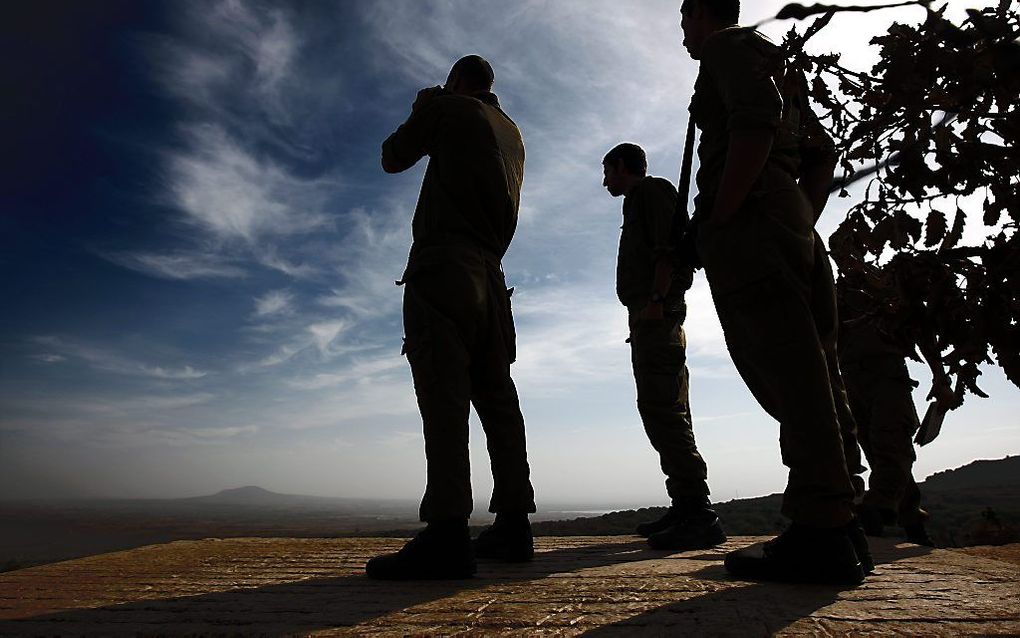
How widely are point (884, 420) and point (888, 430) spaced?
0.09m

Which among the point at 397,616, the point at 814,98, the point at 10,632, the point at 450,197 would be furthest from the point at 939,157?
the point at 10,632

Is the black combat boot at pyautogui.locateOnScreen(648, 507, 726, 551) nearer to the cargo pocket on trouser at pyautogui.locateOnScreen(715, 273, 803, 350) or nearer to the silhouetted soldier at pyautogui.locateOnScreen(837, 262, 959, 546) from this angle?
the cargo pocket on trouser at pyautogui.locateOnScreen(715, 273, 803, 350)

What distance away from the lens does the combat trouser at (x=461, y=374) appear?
8.43ft

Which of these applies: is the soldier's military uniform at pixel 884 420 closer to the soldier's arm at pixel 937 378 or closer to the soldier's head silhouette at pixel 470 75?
the soldier's head silhouette at pixel 470 75

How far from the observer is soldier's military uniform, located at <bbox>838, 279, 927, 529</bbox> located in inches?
184

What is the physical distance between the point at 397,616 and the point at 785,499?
1439mm

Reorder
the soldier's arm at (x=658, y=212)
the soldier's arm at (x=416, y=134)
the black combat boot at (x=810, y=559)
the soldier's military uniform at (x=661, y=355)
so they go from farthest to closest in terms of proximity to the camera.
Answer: the soldier's arm at (x=658, y=212) < the soldier's military uniform at (x=661, y=355) < the soldier's arm at (x=416, y=134) < the black combat boot at (x=810, y=559)

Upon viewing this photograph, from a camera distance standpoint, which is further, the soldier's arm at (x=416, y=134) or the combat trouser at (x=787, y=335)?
the soldier's arm at (x=416, y=134)

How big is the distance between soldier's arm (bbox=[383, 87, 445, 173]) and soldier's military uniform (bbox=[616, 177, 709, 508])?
156 centimetres

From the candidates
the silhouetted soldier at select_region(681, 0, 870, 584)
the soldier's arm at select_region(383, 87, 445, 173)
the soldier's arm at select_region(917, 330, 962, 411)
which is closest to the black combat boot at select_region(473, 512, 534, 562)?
the silhouetted soldier at select_region(681, 0, 870, 584)

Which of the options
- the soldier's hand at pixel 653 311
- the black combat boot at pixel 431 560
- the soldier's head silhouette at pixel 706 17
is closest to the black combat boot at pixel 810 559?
the black combat boot at pixel 431 560

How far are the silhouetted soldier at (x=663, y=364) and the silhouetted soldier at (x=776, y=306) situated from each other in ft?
3.42

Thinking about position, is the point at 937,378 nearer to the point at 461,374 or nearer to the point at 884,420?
the point at 461,374

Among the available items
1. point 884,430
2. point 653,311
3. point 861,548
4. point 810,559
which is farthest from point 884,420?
point 810,559
